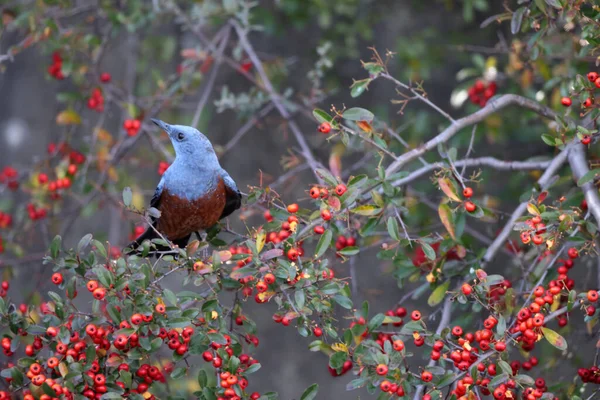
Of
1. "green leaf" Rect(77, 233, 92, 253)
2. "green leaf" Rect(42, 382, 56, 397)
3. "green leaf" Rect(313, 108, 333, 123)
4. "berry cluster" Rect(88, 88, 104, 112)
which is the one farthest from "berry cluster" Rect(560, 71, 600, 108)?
"berry cluster" Rect(88, 88, 104, 112)

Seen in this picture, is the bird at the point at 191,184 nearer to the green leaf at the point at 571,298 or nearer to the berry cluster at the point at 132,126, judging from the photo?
the berry cluster at the point at 132,126

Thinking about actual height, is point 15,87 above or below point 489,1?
below

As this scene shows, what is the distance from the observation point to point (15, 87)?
564 centimetres

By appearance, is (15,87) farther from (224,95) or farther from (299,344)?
(299,344)

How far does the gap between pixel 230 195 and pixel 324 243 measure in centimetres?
76

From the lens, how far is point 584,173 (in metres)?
2.72

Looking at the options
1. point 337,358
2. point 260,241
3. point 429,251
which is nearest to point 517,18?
point 429,251

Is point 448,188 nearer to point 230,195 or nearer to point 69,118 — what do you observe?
point 230,195

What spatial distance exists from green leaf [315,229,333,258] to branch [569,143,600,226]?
908 mm

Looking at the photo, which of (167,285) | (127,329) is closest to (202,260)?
(127,329)

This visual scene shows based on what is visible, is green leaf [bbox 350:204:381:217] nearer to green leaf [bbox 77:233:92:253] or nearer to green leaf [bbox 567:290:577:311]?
green leaf [bbox 567:290:577:311]

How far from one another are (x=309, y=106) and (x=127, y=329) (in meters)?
2.10

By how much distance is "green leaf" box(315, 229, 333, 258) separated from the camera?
2422 millimetres

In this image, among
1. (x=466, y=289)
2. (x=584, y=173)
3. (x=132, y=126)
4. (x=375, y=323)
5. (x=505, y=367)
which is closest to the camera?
(x=505, y=367)
